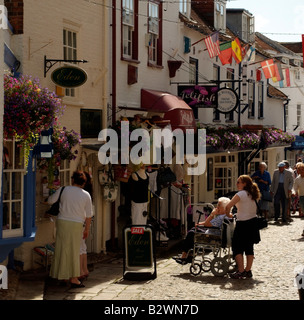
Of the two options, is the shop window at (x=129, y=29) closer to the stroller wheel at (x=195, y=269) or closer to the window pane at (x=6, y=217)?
the stroller wheel at (x=195, y=269)

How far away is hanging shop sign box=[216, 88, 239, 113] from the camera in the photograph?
19.6m

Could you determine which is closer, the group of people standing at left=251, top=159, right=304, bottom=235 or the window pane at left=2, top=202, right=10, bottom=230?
the window pane at left=2, top=202, right=10, bottom=230

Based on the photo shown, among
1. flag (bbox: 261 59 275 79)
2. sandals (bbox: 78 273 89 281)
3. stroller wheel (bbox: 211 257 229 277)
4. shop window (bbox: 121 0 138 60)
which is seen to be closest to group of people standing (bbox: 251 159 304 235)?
flag (bbox: 261 59 275 79)

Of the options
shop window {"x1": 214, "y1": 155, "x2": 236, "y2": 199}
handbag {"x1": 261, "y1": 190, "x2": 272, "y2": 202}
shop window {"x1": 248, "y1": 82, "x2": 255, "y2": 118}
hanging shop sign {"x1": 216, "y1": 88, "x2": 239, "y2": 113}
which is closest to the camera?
hanging shop sign {"x1": 216, "y1": 88, "x2": 239, "y2": 113}

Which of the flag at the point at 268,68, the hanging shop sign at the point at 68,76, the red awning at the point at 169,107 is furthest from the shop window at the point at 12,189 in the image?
the flag at the point at 268,68

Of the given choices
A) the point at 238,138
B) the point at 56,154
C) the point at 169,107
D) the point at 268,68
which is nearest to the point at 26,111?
the point at 56,154

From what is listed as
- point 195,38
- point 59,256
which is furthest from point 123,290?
point 195,38

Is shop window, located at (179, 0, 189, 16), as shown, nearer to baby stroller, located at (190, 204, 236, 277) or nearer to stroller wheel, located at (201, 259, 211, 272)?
baby stroller, located at (190, 204, 236, 277)

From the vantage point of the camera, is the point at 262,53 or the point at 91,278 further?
the point at 262,53

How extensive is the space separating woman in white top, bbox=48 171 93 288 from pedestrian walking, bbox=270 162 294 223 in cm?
1157

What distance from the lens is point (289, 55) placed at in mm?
40812

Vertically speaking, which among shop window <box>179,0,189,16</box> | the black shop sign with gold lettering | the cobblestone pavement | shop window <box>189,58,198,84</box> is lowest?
the cobblestone pavement

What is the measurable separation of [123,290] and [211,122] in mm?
13194

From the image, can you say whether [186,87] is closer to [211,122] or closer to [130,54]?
[130,54]
